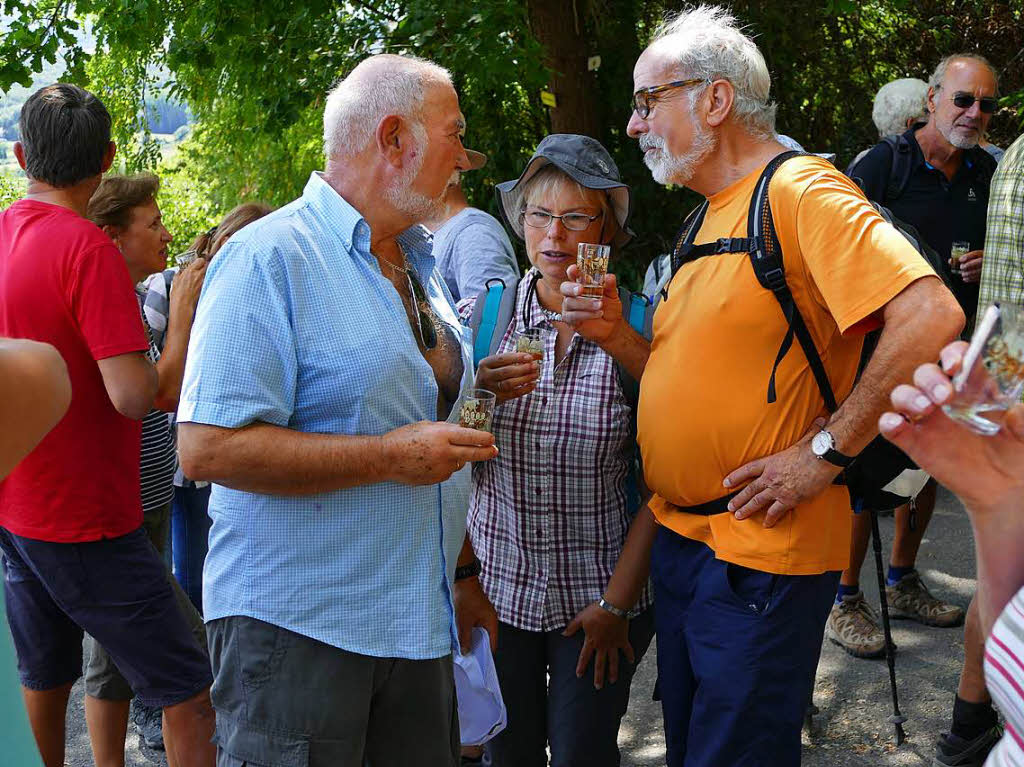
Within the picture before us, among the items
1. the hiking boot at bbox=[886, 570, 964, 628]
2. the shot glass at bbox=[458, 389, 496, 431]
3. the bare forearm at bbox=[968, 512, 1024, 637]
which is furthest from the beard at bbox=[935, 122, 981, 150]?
the bare forearm at bbox=[968, 512, 1024, 637]

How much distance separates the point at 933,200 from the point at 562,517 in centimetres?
315

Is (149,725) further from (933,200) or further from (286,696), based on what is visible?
(933,200)

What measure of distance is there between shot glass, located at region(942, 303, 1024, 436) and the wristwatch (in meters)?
1.06

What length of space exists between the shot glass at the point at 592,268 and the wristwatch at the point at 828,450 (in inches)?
27.5

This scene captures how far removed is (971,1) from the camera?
8.41m

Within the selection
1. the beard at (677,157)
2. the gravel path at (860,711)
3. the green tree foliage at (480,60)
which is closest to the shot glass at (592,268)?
the beard at (677,157)

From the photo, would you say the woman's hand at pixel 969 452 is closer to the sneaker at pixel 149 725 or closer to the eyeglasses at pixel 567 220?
the eyeglasses at pixel 567 220

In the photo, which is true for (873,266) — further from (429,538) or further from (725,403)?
(429,538)

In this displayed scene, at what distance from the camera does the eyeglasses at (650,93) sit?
2.79 metres

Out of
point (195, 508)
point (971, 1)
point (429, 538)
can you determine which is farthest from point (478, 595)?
point (971, 1)

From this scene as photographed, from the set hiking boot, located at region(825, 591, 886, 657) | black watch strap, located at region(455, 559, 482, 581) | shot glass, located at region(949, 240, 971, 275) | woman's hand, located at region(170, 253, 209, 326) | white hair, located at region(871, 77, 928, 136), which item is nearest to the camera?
black watch strap, located at region(455, 559, 482, 581)

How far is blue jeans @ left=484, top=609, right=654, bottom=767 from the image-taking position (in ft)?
10.0

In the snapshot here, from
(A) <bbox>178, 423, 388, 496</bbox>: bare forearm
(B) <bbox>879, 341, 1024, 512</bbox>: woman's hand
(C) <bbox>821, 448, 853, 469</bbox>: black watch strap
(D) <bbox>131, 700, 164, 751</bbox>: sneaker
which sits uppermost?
(B) <bbox>879, 341, 1024, 512</bbox>: woman's hand

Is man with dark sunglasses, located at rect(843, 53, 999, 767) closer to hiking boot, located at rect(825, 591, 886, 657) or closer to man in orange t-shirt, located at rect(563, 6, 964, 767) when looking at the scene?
hiking boot, located at rect(825, 591, 886, 657)
